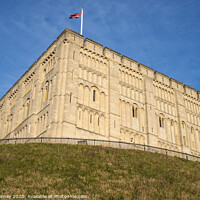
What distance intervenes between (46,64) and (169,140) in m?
20.6

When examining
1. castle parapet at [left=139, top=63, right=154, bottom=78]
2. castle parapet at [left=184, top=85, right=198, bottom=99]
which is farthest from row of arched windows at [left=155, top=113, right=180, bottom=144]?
castle parapet at [left=184, top=85, right=198, bottom=99]

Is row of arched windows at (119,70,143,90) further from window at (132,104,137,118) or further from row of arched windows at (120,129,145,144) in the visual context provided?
row of arched windows at (120,129,145,144)

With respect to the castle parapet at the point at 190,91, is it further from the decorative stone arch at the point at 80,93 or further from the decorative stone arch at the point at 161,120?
the decorative stone arch at the point at 80,93

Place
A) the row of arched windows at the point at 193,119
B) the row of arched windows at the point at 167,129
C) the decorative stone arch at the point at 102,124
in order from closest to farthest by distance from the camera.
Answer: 1. the decorative stone arch at the point at 102,124
2. the row of arched windows at the point at 167,129
3. the row of arched windows at the point at 193,119

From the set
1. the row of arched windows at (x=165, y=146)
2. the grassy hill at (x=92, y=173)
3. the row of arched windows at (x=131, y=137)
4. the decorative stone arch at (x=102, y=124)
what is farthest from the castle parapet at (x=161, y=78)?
the grassy hill at (x=92, y=173)

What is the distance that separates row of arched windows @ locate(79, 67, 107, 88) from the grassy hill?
13.4 metres

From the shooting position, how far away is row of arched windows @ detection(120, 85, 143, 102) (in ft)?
151

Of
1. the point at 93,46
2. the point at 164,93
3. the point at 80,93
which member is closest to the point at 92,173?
the point at 80,93

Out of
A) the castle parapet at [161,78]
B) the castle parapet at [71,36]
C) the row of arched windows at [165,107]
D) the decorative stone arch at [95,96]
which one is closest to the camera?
the decorative stone arch at [95,96]

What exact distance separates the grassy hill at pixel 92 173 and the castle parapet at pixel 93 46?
17.8 metres

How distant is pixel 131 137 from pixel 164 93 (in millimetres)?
11729

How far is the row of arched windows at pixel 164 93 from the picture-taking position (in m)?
50.6

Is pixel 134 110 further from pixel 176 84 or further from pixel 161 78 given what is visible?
pixel 176 84

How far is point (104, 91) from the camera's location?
143 ft
